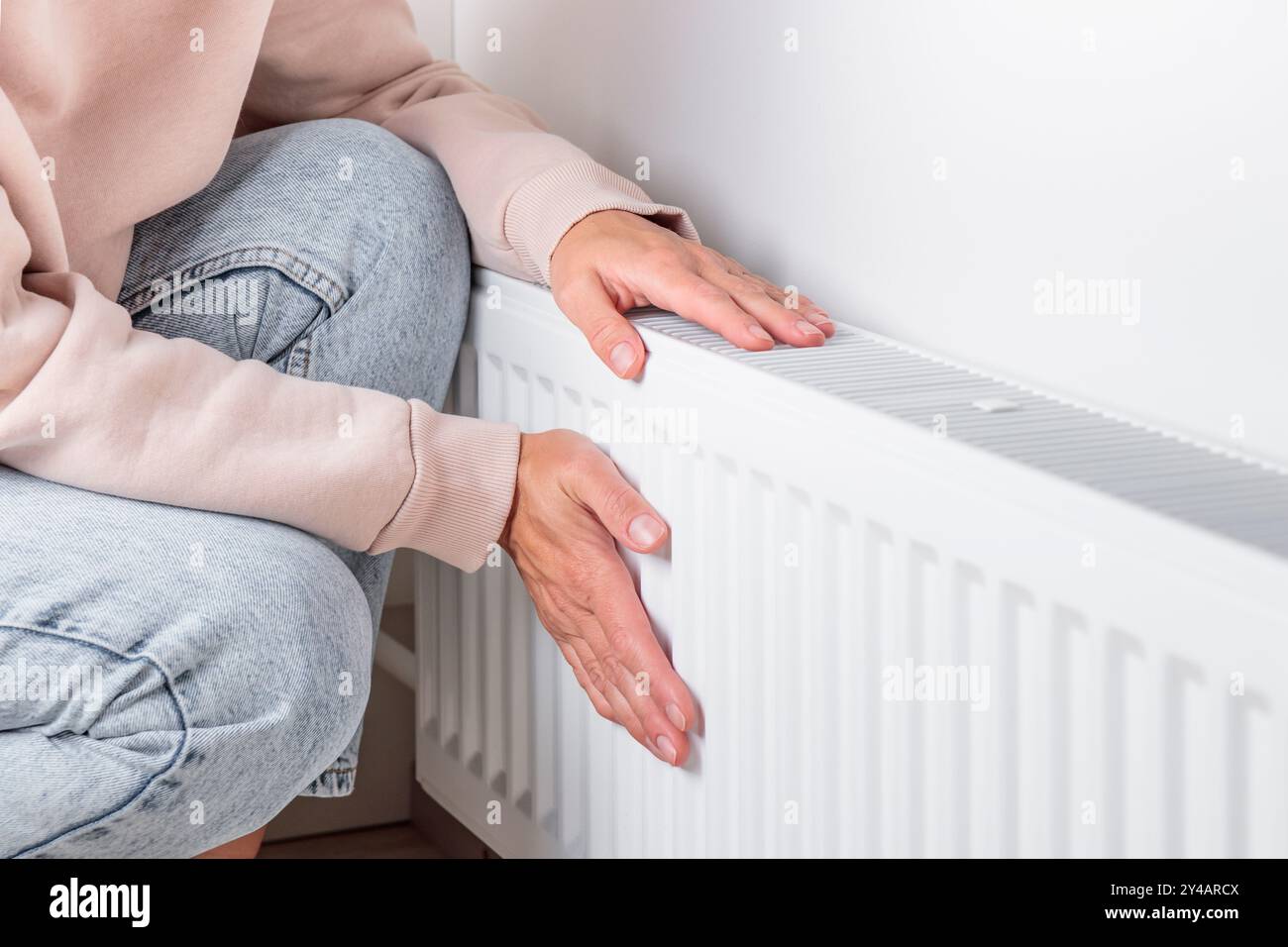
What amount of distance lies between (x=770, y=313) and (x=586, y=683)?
24 centimetres

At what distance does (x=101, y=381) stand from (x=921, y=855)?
45 centimetres

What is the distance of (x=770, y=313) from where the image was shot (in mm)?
723

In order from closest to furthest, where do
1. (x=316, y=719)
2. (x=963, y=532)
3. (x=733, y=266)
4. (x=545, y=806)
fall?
(x=963, y=532) < (x=316, y=719) < (x=733, y=266) < (x=545, y=806)

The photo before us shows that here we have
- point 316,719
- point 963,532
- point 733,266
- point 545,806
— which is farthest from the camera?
point 545,806

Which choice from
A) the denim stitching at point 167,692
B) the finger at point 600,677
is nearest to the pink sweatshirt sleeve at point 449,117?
the finger at point 600,677

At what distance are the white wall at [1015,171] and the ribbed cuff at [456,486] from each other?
21 cm

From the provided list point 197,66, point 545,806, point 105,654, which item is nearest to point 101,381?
point 105,654
